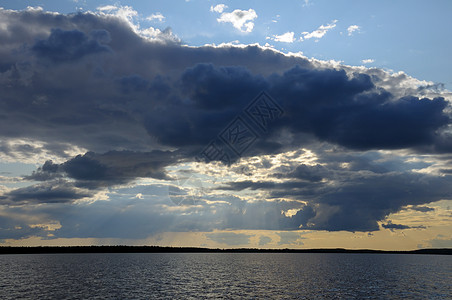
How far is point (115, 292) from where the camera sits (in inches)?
3211

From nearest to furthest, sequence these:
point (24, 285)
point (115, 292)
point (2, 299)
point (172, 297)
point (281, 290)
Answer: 1. point (2, 299)
2. point (172, 297)
3. point (115, 292)
4. point (281, 290)
5. point (24, 285)

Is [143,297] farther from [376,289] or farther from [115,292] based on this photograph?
[376,289]

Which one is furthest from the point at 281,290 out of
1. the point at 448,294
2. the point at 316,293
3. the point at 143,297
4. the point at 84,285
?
the point at 84,285

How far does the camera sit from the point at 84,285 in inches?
3775

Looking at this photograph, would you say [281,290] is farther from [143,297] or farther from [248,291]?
[143,297]

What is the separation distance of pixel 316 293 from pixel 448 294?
31455 mm

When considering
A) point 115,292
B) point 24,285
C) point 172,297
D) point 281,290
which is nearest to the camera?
point 172,297

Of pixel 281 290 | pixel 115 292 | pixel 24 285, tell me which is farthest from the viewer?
pixel 24 285

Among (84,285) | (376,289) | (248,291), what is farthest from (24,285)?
(376,289)

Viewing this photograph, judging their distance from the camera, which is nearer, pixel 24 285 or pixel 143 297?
pixel 143 297

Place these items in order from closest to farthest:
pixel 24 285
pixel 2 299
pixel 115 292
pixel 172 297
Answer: pixel 2 299 → pixel 172 297 → pixel 115 292 → pixel 24 285

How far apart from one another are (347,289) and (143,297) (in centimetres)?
5193

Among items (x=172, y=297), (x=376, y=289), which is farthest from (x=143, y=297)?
(x=376, y=289)

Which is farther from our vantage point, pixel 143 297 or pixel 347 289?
pixel 347 289
